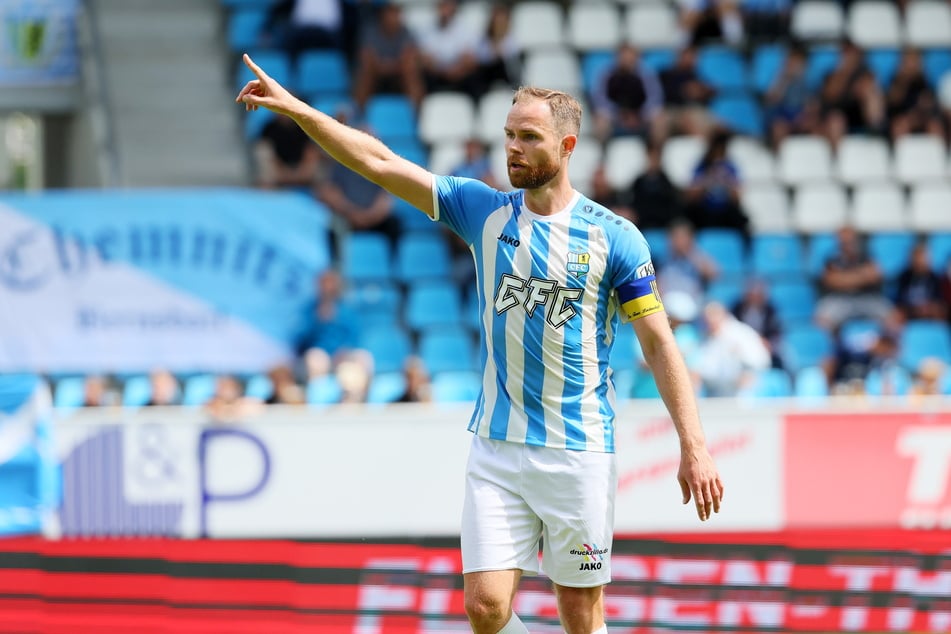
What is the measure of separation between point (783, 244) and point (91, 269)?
624 centimetres

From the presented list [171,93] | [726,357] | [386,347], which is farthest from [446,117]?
[726,357]

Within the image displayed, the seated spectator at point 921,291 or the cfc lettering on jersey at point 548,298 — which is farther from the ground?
the seated spectator at point 921,291

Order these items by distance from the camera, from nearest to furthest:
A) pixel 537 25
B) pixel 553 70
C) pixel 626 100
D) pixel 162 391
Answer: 1. pixel 162 391
2. pixel 626 100
3. pixel 553 70
4. pixel 537 25

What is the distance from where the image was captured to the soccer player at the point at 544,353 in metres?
4.71

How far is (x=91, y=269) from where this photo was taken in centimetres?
1205

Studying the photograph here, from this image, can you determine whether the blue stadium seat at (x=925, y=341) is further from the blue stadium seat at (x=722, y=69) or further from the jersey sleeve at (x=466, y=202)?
the jersey sleeve at (x=466, y=202)

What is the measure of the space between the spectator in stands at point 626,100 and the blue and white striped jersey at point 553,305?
9.37 metres

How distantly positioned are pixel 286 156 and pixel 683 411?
9.45m

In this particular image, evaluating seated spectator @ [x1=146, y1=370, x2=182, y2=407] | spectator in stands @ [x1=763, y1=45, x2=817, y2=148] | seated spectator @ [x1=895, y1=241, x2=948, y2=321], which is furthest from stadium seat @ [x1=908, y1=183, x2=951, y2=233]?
seated spectator @ [x1=146, y1=370, x2=182, y2=407]

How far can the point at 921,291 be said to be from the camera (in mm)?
13023

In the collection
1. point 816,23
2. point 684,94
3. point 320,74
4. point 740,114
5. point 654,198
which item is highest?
point 816,23

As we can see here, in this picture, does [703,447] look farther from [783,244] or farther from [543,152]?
[783,244]

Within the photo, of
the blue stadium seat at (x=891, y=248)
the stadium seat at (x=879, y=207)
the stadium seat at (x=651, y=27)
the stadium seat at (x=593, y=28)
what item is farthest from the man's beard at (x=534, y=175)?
the stadium seat at (x=651, y=27)

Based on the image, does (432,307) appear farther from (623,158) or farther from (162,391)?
(162,391)
